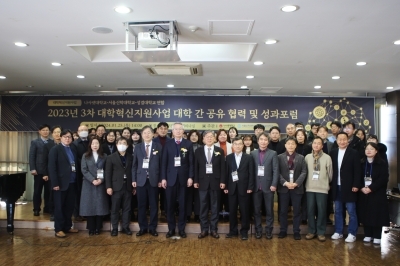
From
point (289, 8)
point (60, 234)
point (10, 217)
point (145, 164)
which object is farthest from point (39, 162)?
point (289, 8)

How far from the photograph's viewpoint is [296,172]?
5023 millimetres

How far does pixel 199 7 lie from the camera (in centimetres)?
347

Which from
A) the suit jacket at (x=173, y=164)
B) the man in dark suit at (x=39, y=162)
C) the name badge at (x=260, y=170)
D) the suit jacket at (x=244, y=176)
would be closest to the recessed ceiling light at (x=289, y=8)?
the suit jacket at (x=244, y=176)

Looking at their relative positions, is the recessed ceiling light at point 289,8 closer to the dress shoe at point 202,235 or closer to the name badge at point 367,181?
the name badge at point 367,181

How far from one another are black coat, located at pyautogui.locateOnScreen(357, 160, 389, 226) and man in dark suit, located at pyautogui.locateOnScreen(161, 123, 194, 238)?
97.4 inches

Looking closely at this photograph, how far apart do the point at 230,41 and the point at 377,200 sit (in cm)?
296

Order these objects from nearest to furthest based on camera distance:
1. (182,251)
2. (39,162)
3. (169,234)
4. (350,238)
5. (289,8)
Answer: (289,8)
(182,251)
(350,238)
(169,234)
(39,162)

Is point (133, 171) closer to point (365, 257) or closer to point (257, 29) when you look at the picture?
point (257, 29)

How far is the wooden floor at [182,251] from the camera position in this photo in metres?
4.08

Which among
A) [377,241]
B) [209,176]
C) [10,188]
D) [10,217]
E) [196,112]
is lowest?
[377,241]

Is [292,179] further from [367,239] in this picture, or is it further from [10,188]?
[10,188]

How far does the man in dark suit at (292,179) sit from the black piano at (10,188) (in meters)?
3.78

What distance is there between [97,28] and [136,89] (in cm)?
437

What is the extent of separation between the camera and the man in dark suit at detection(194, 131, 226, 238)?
16.3 ft
